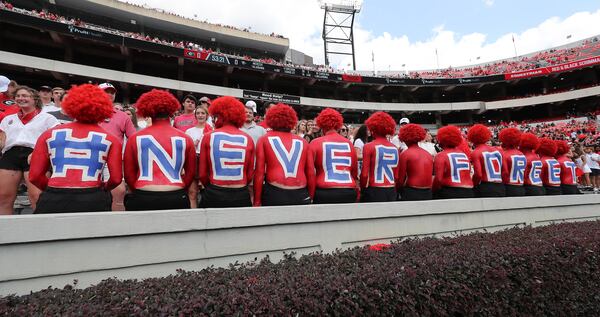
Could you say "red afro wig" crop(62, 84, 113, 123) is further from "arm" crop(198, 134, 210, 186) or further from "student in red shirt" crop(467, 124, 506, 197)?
"student in red shirt" crop(467, 124, 506, 197)

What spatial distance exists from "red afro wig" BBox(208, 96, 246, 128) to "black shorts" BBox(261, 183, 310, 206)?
77cm

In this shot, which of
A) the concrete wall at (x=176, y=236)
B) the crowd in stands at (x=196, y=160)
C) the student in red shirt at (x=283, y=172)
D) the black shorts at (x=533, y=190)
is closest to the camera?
the concrete wall at (x=176, y=236)

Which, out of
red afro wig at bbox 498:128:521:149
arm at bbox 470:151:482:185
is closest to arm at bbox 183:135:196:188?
arm at bbox 470:151:482:185

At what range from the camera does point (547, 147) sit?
6434 millimetres

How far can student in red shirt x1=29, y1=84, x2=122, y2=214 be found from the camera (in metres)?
2.54

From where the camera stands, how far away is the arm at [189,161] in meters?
3.24

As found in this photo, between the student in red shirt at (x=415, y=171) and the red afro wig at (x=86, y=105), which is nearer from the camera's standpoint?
the red afro wig at (x=86, y=105)

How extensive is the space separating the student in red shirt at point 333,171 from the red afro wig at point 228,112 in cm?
91

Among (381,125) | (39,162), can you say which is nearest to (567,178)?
(381,125)

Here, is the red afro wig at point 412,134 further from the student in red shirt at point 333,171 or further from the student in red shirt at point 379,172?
the student in red shirt at point 333,171

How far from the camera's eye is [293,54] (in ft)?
121

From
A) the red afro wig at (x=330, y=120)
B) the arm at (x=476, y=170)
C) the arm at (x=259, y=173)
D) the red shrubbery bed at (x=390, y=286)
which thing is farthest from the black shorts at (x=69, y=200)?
the arm at (x=476, y=170)

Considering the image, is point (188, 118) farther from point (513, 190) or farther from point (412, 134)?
point (513, 190)

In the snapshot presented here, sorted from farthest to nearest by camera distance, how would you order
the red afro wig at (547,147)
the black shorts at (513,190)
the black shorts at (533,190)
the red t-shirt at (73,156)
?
the red afro wig at (547,147)
the black shorts at (533,190)
the black shorts at (513,190)
the red t-shirt at (73,156)
